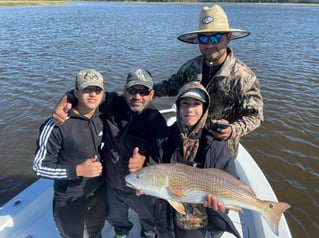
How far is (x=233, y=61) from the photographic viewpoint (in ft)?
11.2

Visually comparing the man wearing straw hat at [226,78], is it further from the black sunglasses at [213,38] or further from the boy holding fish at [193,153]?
the boy holding fish at [193,153]

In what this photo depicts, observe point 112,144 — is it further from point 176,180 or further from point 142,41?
point 142,41

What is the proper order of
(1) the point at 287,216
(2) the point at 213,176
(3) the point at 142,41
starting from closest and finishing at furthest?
1. (2) the point at 213,176
2. (1) the point at 287,216
3. (3) the point at 142,41

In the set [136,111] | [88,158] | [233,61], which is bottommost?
[88,158]

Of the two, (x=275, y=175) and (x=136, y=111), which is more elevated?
(x=136, y=111)

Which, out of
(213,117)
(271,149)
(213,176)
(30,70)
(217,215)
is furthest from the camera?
(30,70)

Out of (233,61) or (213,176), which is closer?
(213,176)

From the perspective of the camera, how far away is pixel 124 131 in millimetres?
3156

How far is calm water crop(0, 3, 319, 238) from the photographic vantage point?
21.6ft

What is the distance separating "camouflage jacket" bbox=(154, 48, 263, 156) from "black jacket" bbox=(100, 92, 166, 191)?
2.34 feet

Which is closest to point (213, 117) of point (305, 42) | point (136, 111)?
point (136, 111)

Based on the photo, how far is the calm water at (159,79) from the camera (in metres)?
6.59

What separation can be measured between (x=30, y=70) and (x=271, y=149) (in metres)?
11.4

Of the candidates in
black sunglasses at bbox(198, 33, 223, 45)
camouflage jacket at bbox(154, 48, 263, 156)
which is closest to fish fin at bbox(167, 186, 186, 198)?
camouflage jacket at bbox(154, 48, 263, 156)
